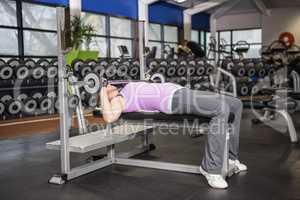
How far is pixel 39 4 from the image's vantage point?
275 inches

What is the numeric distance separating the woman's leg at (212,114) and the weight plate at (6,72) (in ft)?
12.4

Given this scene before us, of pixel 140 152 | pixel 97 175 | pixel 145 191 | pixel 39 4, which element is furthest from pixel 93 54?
pixel 145 191

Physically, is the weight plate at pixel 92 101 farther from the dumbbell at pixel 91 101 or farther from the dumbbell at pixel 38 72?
the dumbbell at pixel 38 72

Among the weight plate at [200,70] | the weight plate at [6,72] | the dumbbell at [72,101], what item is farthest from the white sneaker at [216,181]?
the weight plate at [200,70]

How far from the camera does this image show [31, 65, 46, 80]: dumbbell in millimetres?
5672

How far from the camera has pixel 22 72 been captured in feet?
18.2

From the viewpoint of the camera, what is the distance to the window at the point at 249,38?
1277 centimetres

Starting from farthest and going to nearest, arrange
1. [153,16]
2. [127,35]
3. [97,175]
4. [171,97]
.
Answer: [153,16] < [127,35] < [97,175] < [171,97]

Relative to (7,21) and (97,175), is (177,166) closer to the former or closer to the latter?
(97,175)

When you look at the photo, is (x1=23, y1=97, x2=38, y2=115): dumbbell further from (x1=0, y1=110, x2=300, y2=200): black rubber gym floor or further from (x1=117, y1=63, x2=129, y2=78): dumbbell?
(x1=0, y1=110, x2=300, y2=200): black rubber gym floor

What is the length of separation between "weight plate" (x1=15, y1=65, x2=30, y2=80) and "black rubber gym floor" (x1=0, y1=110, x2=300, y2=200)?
85.7 inches

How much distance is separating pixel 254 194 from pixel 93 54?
199 inches

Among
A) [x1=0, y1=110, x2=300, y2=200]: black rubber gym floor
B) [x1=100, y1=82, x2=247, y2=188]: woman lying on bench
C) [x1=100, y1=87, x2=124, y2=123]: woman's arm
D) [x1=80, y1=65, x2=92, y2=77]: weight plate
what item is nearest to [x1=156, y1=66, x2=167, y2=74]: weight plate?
[x1=80, y1=65, x2=92, y2=77]: weight plate

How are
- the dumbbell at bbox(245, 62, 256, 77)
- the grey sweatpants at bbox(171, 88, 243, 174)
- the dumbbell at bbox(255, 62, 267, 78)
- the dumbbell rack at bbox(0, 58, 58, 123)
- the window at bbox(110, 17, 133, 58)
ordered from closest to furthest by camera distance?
the grey sweatpants at bbox(171, 88, 243, 174) → the dumbbell rack at bbox(0, 58, 58, 123) → the dumbbell at bbox(245, 62, 256, 77) → the dumbbell at bbox(255, 62, 267, 78) → the window at bbox(110, 17, 133, 58)
